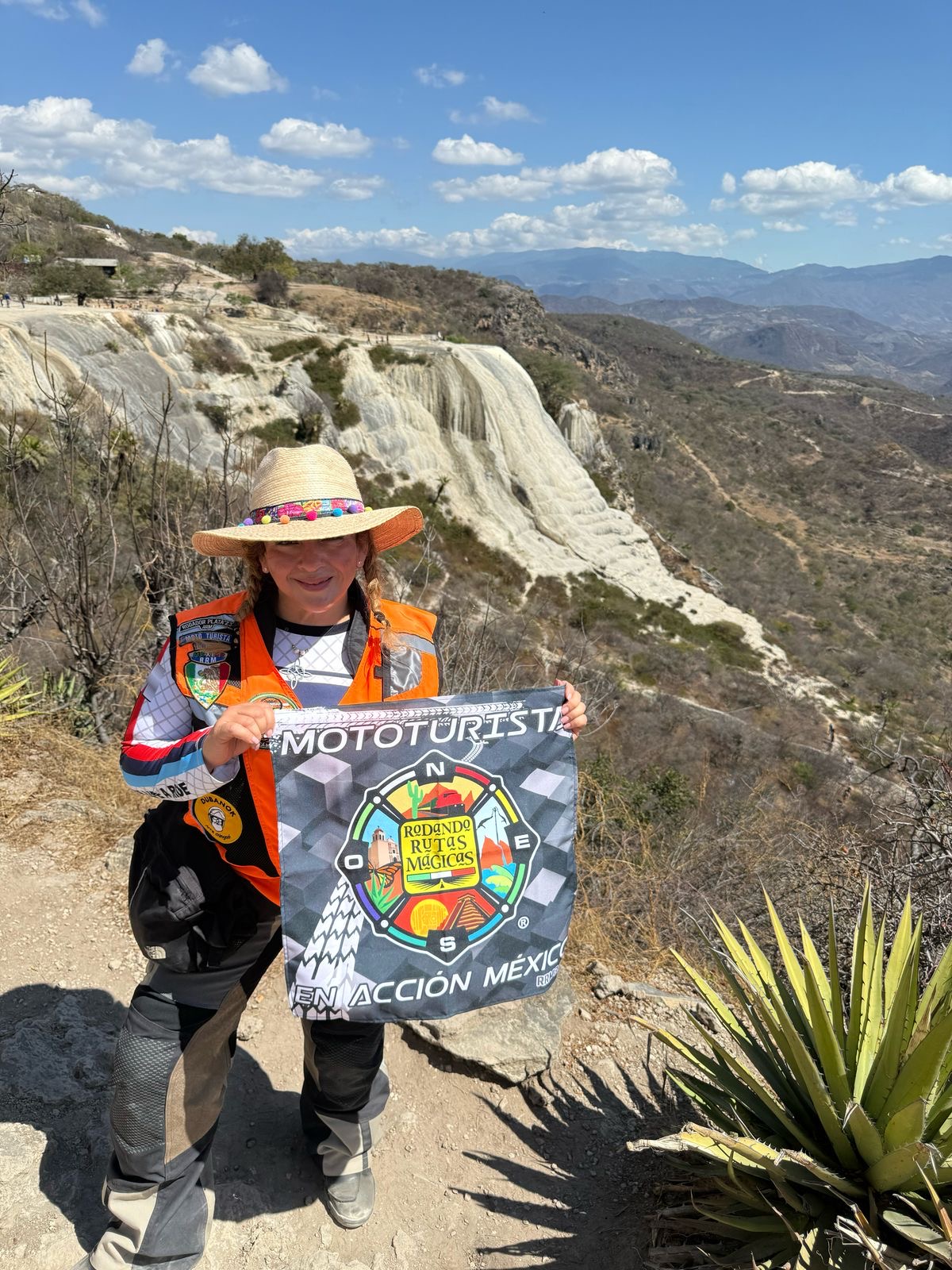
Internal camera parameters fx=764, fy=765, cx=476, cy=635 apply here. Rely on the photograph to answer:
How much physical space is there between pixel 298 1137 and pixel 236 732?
1788 millimetres

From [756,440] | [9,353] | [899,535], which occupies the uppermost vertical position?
[9,353]

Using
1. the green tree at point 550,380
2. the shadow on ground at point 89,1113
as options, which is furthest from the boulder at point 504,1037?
the green tree at point 550,380

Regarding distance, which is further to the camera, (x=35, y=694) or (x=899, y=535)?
(x=899, y=535)

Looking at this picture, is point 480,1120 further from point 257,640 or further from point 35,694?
point 35,694

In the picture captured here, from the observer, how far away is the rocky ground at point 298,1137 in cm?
229

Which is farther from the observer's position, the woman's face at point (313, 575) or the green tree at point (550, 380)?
the green tree at point (550, 380)

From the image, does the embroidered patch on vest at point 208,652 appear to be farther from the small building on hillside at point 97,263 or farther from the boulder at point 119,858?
the small building on hillside at point 97,263

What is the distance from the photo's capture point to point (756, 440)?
71188 millimetres

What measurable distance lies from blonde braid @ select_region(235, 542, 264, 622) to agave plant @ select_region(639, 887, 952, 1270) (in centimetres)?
173

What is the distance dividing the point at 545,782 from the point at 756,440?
250 ft

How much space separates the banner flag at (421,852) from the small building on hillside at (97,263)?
32672 mm

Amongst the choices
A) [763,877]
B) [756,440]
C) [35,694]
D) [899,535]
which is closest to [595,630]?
[763,877]

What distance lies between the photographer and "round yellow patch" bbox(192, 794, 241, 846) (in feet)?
6.08

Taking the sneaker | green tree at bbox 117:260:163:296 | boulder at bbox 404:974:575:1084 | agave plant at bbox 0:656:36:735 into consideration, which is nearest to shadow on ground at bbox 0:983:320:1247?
the sneaker
